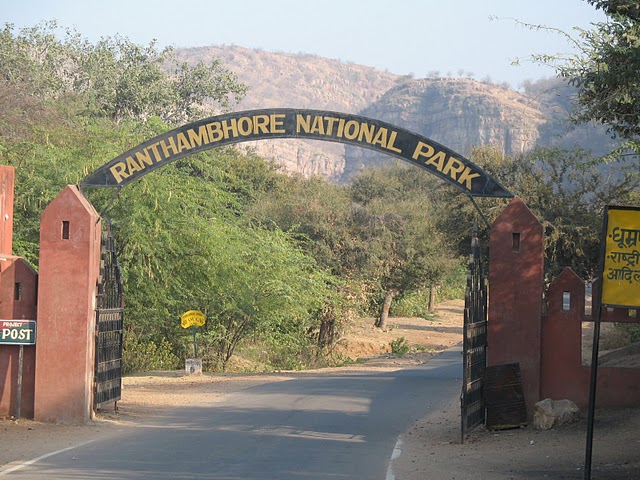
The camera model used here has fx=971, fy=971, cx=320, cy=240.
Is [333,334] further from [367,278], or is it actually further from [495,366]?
[495,366]

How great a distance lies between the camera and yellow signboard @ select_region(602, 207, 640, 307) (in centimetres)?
1009

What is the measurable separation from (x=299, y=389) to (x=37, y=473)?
12.2 meters

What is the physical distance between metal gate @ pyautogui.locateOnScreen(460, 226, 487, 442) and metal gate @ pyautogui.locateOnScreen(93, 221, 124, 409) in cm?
621

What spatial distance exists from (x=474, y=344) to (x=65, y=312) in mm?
6720

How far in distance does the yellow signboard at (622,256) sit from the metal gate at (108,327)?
9261 mm

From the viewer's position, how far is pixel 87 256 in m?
16.1

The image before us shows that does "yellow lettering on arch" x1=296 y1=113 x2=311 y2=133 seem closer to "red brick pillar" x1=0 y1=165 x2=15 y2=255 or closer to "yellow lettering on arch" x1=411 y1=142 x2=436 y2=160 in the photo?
"yellow lettering on arch" x1=411 y1=142 x2=436 y2=160

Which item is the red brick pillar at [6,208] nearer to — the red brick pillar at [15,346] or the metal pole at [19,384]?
the red brick pillar at [15,346]

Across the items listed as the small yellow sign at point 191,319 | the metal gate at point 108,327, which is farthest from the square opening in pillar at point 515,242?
the small yellow sign at point 191,319

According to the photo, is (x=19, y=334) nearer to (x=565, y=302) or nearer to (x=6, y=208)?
(x=6, y=208)

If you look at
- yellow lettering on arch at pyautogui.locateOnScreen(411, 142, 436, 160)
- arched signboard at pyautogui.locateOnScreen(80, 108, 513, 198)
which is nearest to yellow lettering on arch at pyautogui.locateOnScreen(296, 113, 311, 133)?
arched signboard at pyautogui.locateOnScreen(80, 108, 513, 198)

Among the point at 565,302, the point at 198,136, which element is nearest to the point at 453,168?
the point at 565,302

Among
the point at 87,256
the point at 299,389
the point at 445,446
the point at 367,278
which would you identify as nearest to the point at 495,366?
the point at 445,446

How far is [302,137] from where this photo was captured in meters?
16.2
